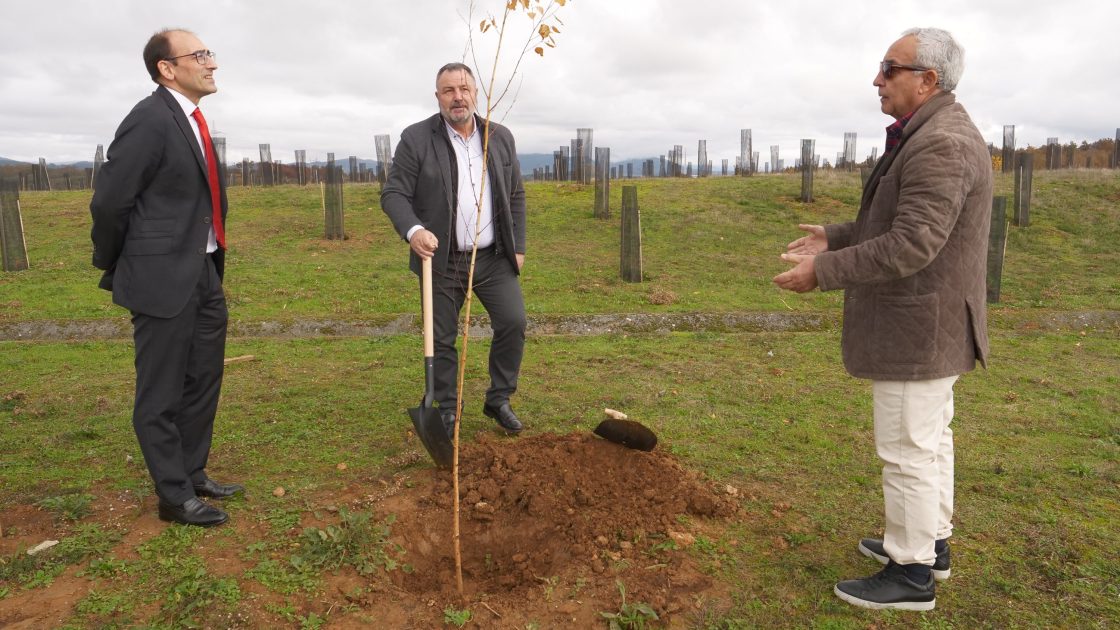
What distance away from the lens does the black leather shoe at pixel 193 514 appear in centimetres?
357

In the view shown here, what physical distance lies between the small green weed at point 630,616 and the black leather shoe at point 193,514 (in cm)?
200

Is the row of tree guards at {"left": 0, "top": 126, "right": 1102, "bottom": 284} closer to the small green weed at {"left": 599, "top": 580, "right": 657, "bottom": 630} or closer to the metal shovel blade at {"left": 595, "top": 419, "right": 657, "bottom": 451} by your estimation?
the metal shovel blade at {"left": 595, "top": 419, "right": 657, "bottom": 451}

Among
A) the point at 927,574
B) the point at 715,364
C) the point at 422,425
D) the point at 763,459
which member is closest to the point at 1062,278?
the point at 715,364

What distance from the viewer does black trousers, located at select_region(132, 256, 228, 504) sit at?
3.55 metres

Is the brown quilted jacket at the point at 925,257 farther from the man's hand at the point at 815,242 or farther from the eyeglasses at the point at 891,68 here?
the man's hand at the point at 815,242

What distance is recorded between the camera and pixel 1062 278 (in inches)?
441

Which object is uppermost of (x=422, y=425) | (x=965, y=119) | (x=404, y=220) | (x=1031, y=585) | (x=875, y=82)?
(x=875, y=82)

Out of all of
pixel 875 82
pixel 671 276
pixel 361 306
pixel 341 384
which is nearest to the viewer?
pixel 875 82

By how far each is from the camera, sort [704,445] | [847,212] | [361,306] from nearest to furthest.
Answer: [704,445] → [361,306] → [847,212]

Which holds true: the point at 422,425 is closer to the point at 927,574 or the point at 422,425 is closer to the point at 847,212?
the point at 927,574

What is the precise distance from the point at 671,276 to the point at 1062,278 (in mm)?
6030

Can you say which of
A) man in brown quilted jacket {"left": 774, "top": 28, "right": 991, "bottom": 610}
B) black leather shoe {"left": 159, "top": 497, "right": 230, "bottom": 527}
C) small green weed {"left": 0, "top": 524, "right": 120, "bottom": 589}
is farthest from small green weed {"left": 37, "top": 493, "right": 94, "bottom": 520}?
man in brown quilted jacket {"left": 774, "top": 28, "right": 991, "bottom": 610}

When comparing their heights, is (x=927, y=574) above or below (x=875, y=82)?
below

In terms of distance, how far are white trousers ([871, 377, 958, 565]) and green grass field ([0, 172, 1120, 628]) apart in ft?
1.10
